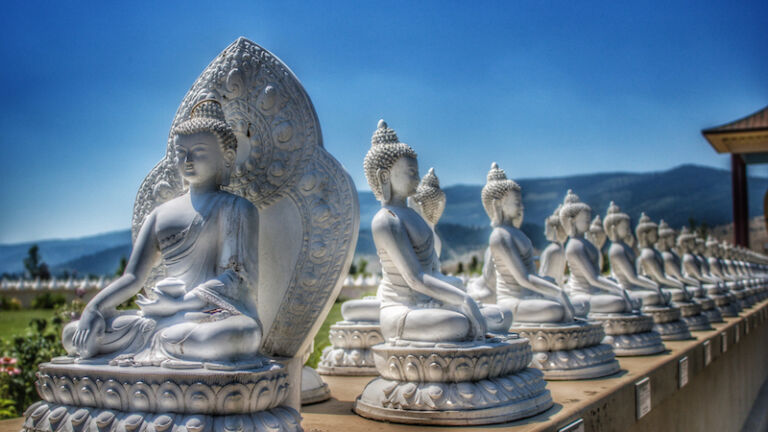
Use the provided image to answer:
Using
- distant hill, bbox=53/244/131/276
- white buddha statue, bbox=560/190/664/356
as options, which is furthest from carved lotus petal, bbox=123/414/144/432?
distant hill, bbox=53/244/131/276

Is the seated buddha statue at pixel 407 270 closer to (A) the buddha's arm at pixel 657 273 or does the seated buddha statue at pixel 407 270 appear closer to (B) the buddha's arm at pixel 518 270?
(B) the buddha's arm at pixel 518 270

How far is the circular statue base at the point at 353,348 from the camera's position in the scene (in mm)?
4844

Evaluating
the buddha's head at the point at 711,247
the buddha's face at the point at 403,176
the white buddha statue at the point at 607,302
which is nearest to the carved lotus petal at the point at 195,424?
the buddha's face at the point at 403,176

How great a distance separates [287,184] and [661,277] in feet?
18.5

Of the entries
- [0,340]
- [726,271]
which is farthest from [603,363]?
[726,271]

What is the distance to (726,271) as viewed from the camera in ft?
43.2

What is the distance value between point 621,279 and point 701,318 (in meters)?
1.71

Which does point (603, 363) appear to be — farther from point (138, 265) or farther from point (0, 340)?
point (0, 340)

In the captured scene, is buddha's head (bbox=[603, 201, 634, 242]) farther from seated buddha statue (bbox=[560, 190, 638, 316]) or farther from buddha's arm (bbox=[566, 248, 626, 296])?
buddha's arm (bbox=[566, 248, 626, 296])

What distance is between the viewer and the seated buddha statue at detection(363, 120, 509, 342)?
3.23 metres

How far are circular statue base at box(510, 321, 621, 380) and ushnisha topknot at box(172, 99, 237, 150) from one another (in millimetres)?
2562

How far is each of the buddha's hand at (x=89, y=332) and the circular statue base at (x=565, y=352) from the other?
2820mm

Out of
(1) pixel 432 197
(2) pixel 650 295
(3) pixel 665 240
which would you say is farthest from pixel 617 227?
(1) pixel 432 197

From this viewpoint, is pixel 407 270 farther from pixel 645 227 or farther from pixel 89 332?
pixel 645 227
